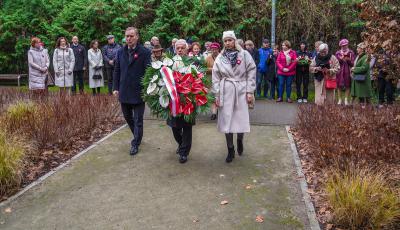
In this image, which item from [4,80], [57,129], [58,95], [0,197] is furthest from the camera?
[4,80]

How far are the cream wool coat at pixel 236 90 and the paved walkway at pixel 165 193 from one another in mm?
694

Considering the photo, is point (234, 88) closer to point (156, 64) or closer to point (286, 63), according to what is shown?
point (156, 64)

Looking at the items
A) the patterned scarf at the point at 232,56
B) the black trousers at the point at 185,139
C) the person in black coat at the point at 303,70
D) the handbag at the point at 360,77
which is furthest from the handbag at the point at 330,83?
the black trousers at the point at 185,139

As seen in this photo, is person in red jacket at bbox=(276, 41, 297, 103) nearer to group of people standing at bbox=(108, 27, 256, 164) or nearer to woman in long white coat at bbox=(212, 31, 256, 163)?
group of people standing at bbox=(108, 27, 256, 164)

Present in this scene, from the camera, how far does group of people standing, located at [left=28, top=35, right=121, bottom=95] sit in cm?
1225

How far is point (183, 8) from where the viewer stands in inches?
712

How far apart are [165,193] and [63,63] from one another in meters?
8.79

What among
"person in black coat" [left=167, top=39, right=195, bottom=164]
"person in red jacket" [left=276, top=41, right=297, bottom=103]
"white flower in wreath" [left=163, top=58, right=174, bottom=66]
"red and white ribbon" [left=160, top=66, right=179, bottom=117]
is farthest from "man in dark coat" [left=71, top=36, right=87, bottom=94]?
"red and white ribbon" [left=160, top=66, right=179, bottom=117]

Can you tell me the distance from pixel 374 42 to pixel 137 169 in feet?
13.8

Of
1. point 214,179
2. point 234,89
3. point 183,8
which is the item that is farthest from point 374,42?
point 183,8

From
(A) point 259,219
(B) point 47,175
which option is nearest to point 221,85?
(A) point 259,219

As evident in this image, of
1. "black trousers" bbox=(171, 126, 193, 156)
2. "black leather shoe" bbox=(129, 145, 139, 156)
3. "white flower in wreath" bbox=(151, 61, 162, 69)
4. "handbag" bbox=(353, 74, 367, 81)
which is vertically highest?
"white flower in wreath" bbox=(151, 61, 162, 69)

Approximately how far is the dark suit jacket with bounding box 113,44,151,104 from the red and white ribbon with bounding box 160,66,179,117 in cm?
73

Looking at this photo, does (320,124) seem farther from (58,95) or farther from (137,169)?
(58,95)
